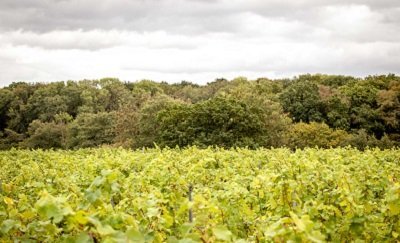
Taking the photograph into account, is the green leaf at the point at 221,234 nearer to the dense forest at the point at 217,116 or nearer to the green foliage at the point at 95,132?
the dense forest at the point at 217,116

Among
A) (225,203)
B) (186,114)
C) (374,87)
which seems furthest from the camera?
(374,87)

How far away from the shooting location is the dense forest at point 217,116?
3884 cm

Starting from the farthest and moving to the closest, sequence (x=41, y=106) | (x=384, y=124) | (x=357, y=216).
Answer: (x=41, y=106) → (x=384, y=124) → (x=357, y=216)

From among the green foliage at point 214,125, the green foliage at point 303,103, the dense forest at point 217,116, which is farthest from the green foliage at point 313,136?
the green foliage at point 303,103

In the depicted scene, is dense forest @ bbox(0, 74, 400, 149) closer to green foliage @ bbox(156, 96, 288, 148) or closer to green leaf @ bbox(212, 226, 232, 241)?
green foliage @ bbox(156, 96, 288, 148)

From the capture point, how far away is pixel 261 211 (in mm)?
7016

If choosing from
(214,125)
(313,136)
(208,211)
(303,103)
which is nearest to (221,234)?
(208,211)

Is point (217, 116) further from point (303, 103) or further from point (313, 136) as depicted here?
point (303, 103)

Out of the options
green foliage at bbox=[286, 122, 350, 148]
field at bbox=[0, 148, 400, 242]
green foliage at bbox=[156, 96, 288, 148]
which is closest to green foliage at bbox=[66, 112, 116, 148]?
green foliage at bbox=[156, 96, 288, 148]

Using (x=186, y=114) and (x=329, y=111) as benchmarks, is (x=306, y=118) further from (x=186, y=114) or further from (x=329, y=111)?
(x=186, y=114)

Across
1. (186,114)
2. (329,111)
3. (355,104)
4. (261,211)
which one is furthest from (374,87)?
(261,211)

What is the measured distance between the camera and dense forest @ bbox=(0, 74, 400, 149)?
38844mm

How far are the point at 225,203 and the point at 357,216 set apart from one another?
2.07m

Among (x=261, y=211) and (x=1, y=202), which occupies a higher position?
(x=1, y=202)
